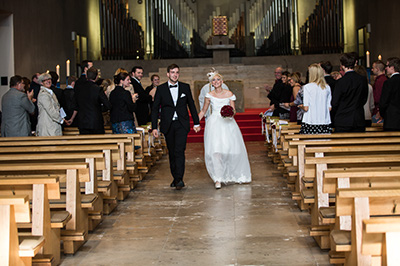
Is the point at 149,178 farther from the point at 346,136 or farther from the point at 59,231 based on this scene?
the point at 59,231

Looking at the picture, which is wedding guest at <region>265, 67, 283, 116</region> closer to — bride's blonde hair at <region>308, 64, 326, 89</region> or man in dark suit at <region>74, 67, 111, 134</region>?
bride's blonde hair at <region>308, 64, 326, 89</region>

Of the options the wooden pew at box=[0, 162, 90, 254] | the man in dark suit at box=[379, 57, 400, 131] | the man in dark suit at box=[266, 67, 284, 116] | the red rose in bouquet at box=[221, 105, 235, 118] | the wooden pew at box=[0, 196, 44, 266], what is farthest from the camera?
the man in dark suit at box=[266, 67, 284, 116]

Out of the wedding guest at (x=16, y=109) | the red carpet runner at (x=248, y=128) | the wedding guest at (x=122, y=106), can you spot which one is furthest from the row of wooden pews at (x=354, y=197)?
the red carpet runner at (x=248, y=128)

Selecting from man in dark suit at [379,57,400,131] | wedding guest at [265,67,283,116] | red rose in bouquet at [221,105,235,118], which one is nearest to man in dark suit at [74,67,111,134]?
red rose in bouquet at [221,105,235,118]

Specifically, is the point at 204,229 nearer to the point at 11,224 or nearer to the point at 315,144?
the point at 315,144

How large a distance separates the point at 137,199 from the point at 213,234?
1.77 metres

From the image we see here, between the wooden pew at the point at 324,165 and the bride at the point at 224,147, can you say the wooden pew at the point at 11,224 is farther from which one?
the bride at the point at 224,147

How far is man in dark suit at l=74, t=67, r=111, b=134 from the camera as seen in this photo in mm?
7008

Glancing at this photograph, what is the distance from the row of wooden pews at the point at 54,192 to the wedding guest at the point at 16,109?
843 mm

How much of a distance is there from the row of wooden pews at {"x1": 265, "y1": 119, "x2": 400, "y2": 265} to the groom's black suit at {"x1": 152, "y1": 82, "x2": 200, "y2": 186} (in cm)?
152

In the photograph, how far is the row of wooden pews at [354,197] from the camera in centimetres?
258

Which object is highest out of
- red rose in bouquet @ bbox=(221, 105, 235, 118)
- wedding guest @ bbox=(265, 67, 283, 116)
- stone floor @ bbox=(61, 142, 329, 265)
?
wedding guest @ bbox=(265, 67, 283, 116)

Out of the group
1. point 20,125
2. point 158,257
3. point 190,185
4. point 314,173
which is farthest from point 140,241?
point 20,125

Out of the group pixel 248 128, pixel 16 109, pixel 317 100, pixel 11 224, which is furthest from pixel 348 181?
pixel 248 128
